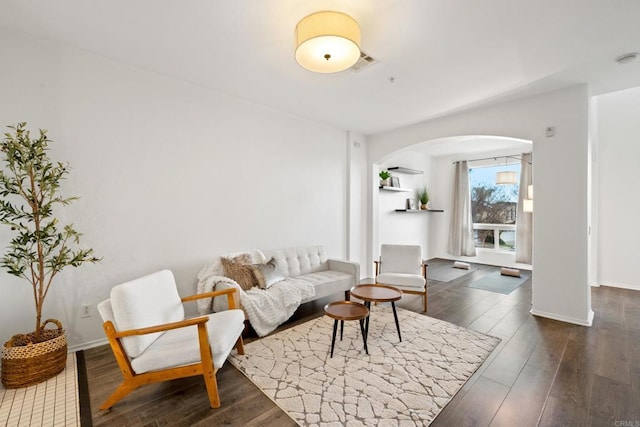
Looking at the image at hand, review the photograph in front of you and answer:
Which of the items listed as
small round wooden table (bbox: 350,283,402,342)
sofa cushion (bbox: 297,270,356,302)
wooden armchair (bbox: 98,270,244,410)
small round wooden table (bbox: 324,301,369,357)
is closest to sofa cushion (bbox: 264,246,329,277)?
sofa cushion (bbox: 297,270,356,302)

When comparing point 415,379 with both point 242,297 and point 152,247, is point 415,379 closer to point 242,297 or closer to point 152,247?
point 242,297

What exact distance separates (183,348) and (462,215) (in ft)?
22.9

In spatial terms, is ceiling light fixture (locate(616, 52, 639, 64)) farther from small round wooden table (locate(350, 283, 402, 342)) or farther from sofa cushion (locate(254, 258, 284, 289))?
sofa cushion (locate(254, 258, 284, 289))

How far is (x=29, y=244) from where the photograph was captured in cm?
243

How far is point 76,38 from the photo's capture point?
245cm

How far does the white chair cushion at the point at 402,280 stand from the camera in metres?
3.66

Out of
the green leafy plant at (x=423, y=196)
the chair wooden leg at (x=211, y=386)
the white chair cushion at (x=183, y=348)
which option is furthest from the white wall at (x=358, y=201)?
the chair wooden leg at (x=211, y=386)

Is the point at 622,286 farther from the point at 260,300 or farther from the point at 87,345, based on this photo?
the point at 87,345

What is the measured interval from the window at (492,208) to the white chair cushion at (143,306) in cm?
709

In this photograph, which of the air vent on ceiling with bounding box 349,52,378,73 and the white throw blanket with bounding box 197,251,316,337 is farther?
the white throw blanket with bounding box 197,251,316,337

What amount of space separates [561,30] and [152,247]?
4.32 meters

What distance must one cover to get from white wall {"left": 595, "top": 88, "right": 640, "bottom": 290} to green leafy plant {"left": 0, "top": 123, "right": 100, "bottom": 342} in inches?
299

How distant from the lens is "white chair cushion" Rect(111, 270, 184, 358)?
1897 mm

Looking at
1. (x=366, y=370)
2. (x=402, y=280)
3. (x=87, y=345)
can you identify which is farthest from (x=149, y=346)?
(x=402, y=280)
